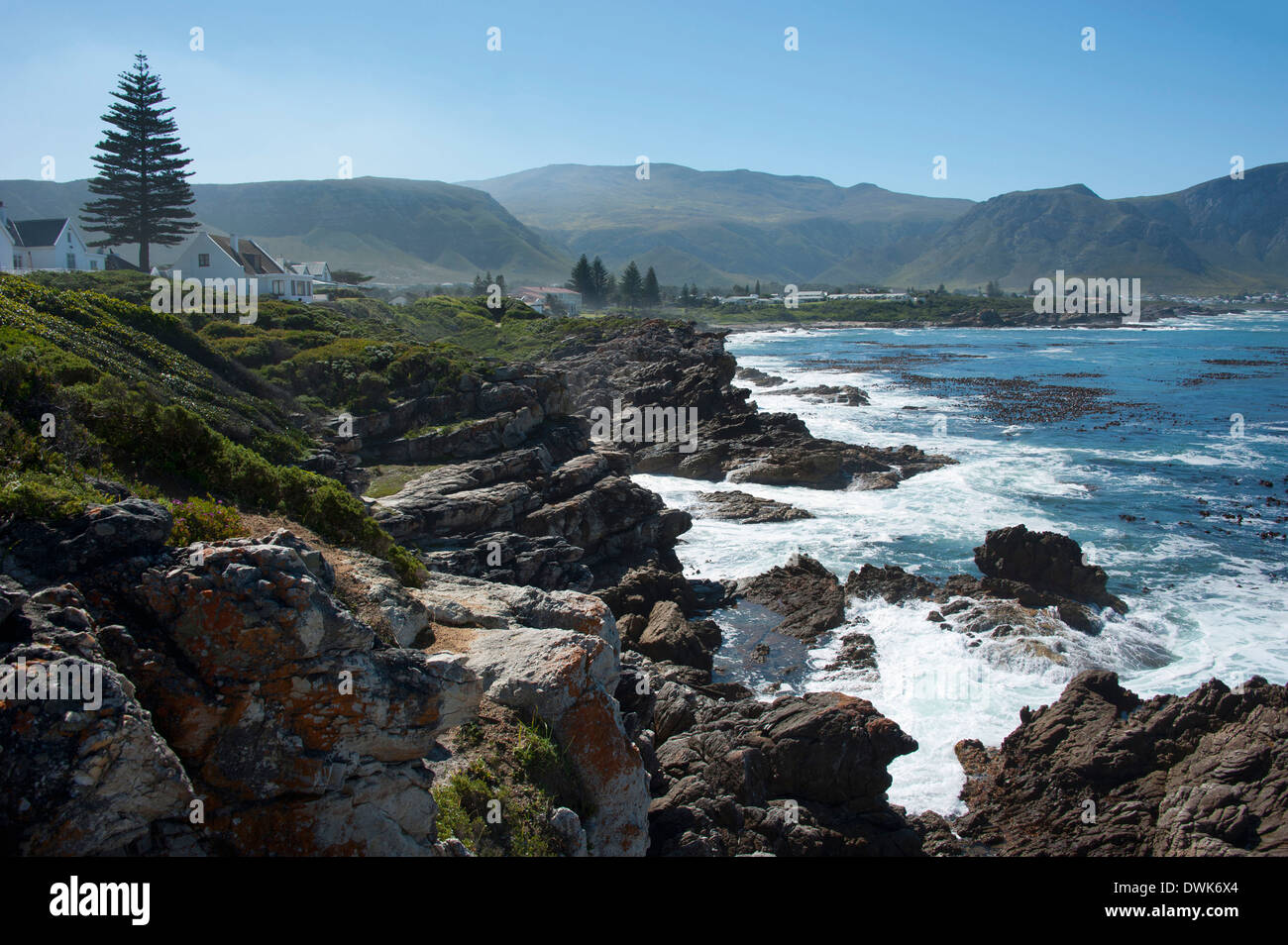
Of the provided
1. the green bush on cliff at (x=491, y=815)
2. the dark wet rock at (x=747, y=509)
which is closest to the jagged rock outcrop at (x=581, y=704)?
the green bush on cliff at (x=491, y=815)

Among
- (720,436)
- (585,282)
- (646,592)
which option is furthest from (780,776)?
(585,282)

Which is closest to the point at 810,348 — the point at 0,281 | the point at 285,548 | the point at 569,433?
the point at 569,433

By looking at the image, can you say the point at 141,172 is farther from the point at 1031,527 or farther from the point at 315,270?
the point at 1031,527

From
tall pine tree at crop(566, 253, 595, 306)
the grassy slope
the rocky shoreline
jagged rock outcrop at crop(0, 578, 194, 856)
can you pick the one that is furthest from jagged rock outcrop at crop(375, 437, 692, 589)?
tall pine tree at crop(566, 253, 595, 306)

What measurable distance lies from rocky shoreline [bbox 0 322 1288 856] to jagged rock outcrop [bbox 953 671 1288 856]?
5 cm

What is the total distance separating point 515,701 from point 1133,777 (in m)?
11.0

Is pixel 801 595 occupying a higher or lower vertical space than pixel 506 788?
lower

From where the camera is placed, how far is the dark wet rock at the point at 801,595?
69.9ft

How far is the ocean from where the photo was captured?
18.4 meters

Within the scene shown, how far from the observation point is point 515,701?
27.5 ft

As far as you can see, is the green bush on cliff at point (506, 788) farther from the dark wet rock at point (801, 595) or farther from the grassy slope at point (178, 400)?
the dark wet rock at point (801, 595)

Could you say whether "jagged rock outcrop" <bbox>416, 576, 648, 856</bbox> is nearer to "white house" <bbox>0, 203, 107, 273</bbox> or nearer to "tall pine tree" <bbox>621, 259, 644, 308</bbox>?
"white house" <bbox>0, 203, 107, 273</bbox>

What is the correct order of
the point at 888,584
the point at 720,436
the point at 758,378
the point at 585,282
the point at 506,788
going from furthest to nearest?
the point at 585,282 → the point at 758,378 → the point at 720,436 → the point at 888,584 → the point at 506,788

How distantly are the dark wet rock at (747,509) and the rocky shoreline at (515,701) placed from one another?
5.72 metres
